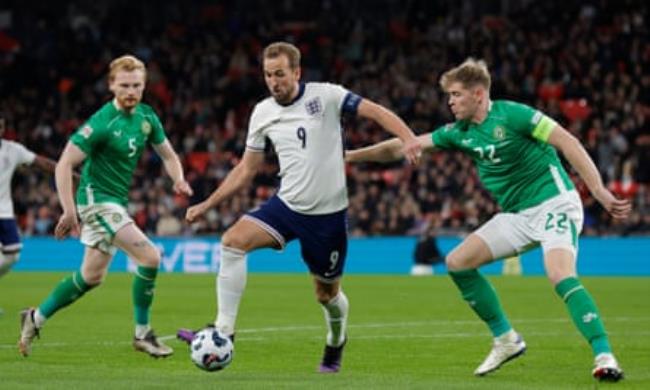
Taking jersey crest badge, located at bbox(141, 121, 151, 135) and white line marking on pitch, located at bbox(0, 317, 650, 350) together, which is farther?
white line marking on pitch, located at bbox(0, 317, 650, 350)

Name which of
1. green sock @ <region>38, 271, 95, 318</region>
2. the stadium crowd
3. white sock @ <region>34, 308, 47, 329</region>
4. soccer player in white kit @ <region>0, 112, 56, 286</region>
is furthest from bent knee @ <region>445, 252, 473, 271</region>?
the stadium crowd

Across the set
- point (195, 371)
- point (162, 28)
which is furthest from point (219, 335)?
point (162, 28)

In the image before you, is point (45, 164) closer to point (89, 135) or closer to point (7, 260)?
point (89, 135)

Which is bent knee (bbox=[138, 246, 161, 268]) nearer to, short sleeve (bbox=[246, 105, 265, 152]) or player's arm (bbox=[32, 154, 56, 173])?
short sleeve (bbox=[246, 105, 265, 152])

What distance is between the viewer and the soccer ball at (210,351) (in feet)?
34.7

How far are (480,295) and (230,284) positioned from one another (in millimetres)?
1908

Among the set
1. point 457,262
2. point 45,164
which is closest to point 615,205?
point 457,262

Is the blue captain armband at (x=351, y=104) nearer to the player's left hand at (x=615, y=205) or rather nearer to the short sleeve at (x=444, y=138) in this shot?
the short sleeve at (x=444, y=138)

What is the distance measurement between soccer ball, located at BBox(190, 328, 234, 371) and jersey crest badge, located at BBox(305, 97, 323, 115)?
1854 mm

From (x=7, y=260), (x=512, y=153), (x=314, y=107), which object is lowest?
(x=7, y=260)

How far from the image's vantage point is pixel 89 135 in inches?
503

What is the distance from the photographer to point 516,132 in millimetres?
10953

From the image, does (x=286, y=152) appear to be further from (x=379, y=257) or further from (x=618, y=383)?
(x=379, y=257)

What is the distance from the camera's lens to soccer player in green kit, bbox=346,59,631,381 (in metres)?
10.8
